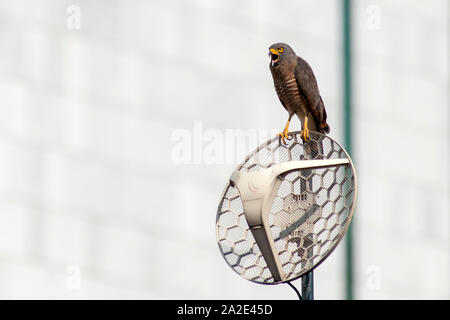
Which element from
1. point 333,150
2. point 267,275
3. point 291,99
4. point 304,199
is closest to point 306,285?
point 267,275

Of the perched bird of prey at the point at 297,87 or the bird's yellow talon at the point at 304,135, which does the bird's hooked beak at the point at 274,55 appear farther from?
the bird's yellow talon at the point at 304,135

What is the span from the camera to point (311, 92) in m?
2.28

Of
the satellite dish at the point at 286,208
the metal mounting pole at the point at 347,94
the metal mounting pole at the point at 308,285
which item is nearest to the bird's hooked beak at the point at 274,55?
the metal mounting pole at the point at 347,94

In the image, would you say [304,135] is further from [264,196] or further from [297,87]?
[297,87]

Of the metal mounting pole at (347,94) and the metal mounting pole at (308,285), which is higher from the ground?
the metal mounting pole at (347,94)

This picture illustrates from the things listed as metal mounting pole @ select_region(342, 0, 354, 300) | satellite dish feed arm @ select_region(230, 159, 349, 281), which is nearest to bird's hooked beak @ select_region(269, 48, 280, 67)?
metal mounting pole @ select_region(342, 0, 354, 300)

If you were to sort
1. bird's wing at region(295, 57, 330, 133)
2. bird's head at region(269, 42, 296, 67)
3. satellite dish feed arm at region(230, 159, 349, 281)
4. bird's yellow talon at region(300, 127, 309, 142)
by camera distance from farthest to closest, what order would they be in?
1. bird's head at region(269, 42, 296, 67)
2. bird's wing at region(295, 57, 330, 133)
3. bird's yellow talon at region(300, 127, 309, 142)
4. satellite dish feed arm at region(230, 159, 349, 281)

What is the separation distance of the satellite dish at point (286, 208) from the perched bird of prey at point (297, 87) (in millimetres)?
353

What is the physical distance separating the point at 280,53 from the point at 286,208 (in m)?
0.72

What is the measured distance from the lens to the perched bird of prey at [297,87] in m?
2.24

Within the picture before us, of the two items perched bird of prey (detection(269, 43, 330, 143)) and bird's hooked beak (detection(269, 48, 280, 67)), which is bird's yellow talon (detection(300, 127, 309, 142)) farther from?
bird's hooked beak (detection(269, 48, 280, 67))

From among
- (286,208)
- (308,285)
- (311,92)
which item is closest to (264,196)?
(286,208)

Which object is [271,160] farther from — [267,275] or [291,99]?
[291,99]

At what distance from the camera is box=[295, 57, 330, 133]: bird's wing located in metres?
2.22
